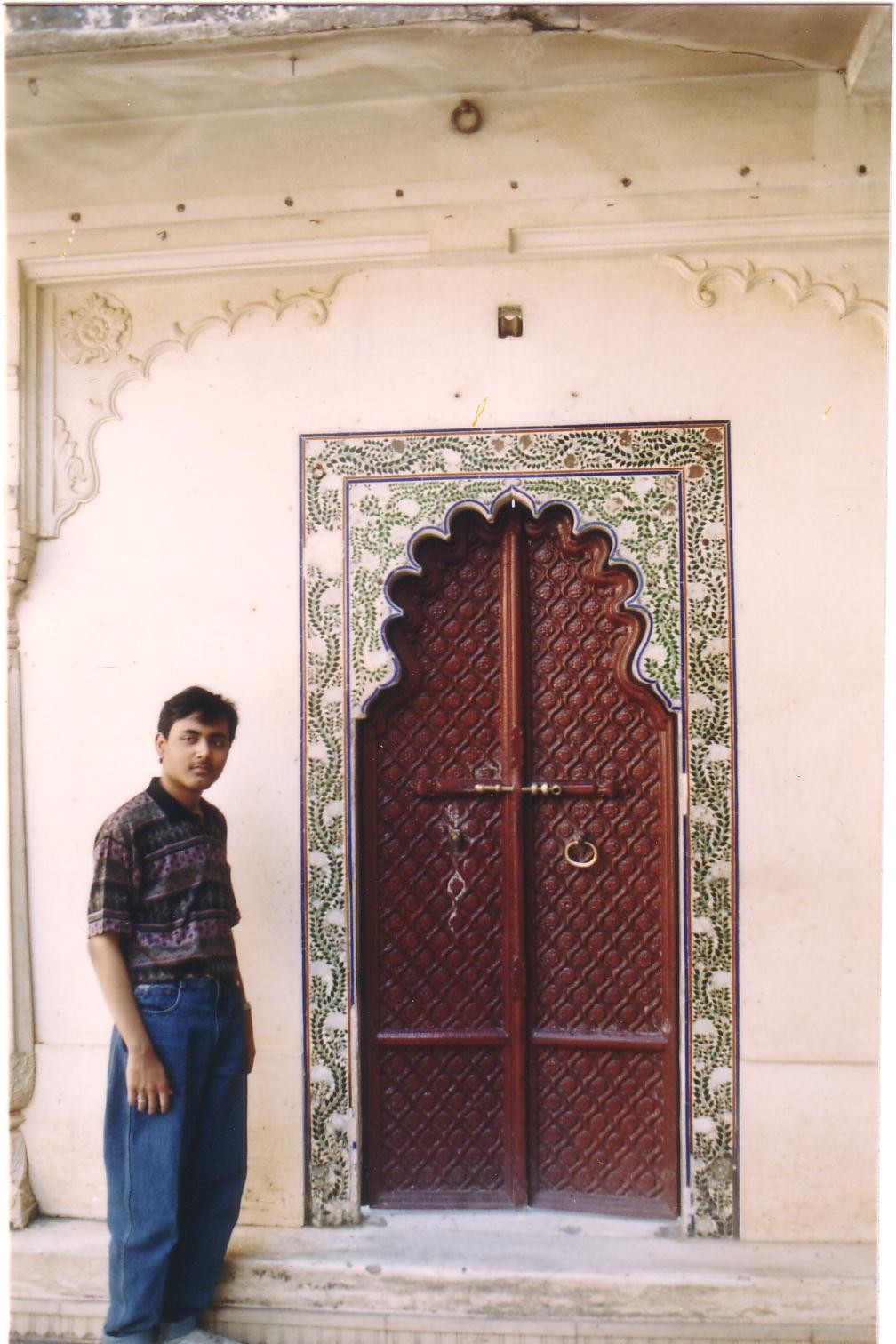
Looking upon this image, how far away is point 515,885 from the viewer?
272 cm

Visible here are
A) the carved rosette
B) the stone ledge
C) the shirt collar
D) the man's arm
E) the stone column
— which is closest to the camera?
the man's arm

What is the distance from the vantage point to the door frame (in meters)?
2.63

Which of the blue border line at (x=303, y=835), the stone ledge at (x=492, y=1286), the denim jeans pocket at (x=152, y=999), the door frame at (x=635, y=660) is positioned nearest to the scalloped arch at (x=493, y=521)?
the door frame at (x=635, y=660)

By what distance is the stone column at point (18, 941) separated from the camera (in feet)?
8.95

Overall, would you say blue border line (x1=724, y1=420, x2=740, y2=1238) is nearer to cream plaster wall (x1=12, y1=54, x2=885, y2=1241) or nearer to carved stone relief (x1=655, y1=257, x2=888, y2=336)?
cream plaster wall (x1=12, y1=54, x2=885, y2=1241)

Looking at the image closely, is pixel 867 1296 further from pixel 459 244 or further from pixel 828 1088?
pixel 459 244

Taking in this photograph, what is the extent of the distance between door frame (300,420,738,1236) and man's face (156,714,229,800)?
0.43 meters

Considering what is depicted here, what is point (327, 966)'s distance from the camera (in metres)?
2.72

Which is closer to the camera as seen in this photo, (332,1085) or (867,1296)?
(867,1296)

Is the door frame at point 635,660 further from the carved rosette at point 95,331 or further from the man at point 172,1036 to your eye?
the carved rosette at point 95,331

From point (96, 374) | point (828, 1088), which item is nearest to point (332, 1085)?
point (828, 1088)

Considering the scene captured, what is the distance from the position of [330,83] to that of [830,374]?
1.53m

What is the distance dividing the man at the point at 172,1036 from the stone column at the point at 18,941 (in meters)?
0.63

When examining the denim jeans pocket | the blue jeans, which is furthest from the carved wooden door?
the denim jeans pocket
